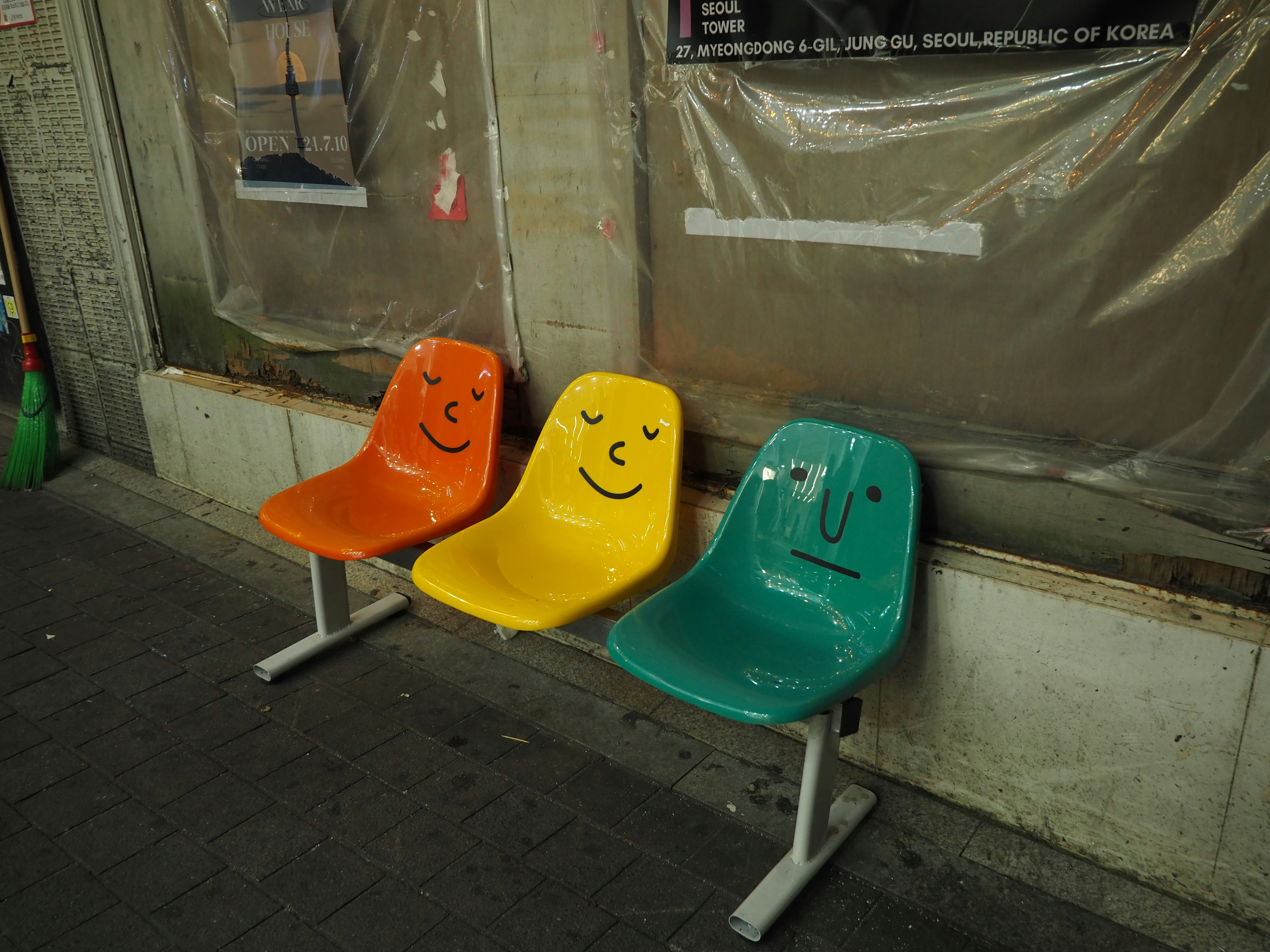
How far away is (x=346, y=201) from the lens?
10.9 feet

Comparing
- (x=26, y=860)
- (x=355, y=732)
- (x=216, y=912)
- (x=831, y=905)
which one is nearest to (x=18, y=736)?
(x=26, y=860)

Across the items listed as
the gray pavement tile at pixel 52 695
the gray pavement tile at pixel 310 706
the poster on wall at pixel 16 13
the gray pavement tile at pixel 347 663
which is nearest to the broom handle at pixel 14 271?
the poster on wall at pixel 16 13

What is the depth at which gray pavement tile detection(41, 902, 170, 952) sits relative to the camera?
2.06 m

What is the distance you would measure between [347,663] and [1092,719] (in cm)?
214

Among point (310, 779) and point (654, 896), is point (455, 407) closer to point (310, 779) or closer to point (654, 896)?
point (310, 779)

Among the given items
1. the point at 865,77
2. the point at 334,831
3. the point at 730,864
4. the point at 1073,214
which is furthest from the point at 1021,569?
the point at 334,831

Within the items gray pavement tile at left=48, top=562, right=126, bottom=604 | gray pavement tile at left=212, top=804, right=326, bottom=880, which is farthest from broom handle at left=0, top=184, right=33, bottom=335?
gray pavement tile at left=212, top=804, right=326, bottom=880

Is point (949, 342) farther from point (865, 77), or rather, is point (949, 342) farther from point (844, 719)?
point (844, 719)

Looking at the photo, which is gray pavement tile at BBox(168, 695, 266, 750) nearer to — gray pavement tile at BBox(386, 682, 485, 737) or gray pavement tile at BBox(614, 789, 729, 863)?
gray pavement tile at BBox(386, 682, 485, 737)

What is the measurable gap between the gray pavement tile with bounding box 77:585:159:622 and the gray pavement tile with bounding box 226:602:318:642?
361 millimetres

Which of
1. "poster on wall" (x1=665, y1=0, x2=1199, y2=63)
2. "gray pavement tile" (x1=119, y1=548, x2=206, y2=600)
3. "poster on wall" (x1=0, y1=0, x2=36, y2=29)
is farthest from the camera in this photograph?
"poster on wall" (x1=0, y1=0, x2=36, y2=29)

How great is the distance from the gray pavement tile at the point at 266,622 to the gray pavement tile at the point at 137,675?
0.81 ft

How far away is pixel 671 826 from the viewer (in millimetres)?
2375

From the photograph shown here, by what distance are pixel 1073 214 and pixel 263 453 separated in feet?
10.2
